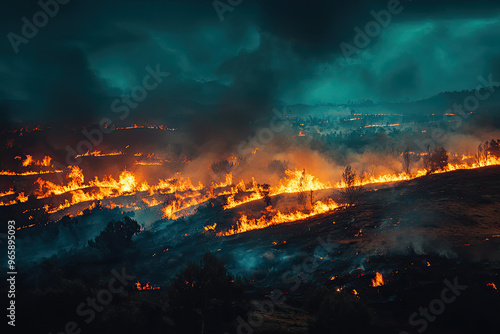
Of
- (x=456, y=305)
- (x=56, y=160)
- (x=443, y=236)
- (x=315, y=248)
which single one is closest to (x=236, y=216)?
(x=315, y=248)

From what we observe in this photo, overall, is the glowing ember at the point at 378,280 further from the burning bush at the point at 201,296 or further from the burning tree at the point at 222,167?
the burning tree at the point at 222,167

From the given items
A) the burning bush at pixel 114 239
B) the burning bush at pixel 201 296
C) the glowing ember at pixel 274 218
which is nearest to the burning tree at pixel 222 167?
the glowing ember at pixel 274 218

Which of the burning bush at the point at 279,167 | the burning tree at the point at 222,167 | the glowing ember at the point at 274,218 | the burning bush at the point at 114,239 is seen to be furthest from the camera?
the burning tree at the point at 222,167

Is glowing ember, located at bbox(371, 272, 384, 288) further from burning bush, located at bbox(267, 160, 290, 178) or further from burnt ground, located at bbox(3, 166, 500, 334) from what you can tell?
burning bush, located at bbox(267, 160, 290, 178)

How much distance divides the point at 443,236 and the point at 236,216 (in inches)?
1652

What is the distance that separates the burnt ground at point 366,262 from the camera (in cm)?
2262

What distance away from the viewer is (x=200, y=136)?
155 meters

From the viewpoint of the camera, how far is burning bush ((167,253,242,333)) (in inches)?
865

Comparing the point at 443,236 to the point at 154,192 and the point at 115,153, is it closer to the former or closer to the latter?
the point at 154,192

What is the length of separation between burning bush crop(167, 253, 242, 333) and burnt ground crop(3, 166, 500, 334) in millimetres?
1224

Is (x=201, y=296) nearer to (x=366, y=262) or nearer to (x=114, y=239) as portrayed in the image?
(x=366, y=262)

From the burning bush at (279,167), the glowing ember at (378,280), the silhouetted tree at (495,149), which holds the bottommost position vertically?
the glowing ember at (378,280)

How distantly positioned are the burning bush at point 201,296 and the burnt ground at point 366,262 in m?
1.22

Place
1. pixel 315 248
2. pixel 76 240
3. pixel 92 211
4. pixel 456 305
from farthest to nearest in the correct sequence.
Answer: pixel 92 211 → pixel 76 240 → pixel 315 248 → pixel 456 305
